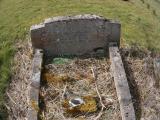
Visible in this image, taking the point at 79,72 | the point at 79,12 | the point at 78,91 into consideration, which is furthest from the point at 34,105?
the point at 79,12

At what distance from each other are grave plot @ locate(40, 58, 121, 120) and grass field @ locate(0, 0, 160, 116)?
5.13ft

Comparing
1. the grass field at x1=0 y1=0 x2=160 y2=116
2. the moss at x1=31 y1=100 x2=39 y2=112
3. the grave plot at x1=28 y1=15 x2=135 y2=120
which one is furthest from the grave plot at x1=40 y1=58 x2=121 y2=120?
the grass field at x1=0 y1=0 x2=160 y2=116

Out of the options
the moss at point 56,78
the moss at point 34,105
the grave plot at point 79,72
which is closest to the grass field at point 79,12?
the grave plot at point 79,72

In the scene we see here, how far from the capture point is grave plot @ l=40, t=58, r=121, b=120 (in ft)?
26.7

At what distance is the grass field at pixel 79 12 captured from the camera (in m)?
11.3

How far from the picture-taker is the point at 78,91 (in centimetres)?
873

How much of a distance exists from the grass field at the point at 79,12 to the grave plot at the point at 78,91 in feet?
5.13

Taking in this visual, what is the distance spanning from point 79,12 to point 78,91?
4.06 m

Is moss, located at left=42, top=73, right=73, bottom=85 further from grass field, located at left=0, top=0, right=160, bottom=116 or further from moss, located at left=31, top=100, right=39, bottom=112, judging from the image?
grass field, located at left=0, top=0, right=160, bottom=116

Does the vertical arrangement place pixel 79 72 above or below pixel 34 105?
below

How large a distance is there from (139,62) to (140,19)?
9.21 feet

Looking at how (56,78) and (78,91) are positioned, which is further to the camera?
(56,78)

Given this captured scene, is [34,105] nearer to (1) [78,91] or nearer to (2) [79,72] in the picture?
(1) [78,91]

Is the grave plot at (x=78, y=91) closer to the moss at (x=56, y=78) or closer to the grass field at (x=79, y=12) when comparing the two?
the moss at (x=56, y=78)
